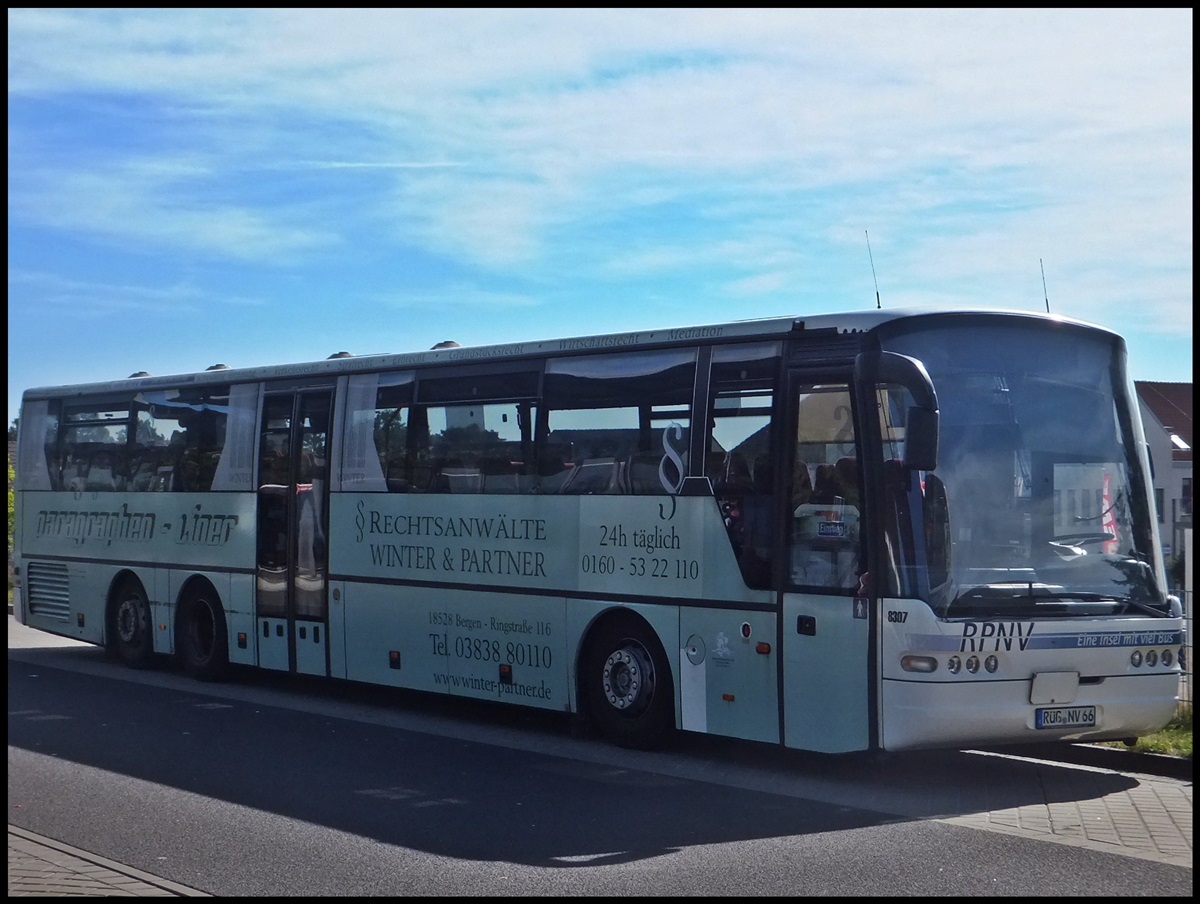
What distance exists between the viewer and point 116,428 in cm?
1806

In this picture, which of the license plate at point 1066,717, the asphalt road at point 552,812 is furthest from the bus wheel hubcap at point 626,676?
the license plate at point 1066,717

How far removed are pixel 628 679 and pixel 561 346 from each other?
2.88 meters

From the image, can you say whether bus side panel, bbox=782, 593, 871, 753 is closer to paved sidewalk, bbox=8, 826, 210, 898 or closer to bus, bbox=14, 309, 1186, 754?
bus, bbox=14, 309, 1186, 754

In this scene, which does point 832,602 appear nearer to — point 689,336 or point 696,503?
point 696,503

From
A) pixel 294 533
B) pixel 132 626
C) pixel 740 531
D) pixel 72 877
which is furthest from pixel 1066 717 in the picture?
pixel 132 626

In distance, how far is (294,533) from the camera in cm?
1527

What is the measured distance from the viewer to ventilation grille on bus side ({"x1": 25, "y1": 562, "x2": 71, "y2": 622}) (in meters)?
19.1

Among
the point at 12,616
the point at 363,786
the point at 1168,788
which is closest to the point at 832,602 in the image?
the point at 1168,788

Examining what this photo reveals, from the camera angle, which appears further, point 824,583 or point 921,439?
point 824,583

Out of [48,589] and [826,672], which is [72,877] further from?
[48,589]

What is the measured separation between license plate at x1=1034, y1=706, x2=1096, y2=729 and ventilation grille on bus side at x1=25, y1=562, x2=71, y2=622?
44.2 feet

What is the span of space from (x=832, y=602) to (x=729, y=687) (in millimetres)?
1198

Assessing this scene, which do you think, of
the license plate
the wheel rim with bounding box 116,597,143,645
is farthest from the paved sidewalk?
the wheel rim with bounding box 116,597,143,645

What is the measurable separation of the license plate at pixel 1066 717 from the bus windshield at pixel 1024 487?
0.64 meters
